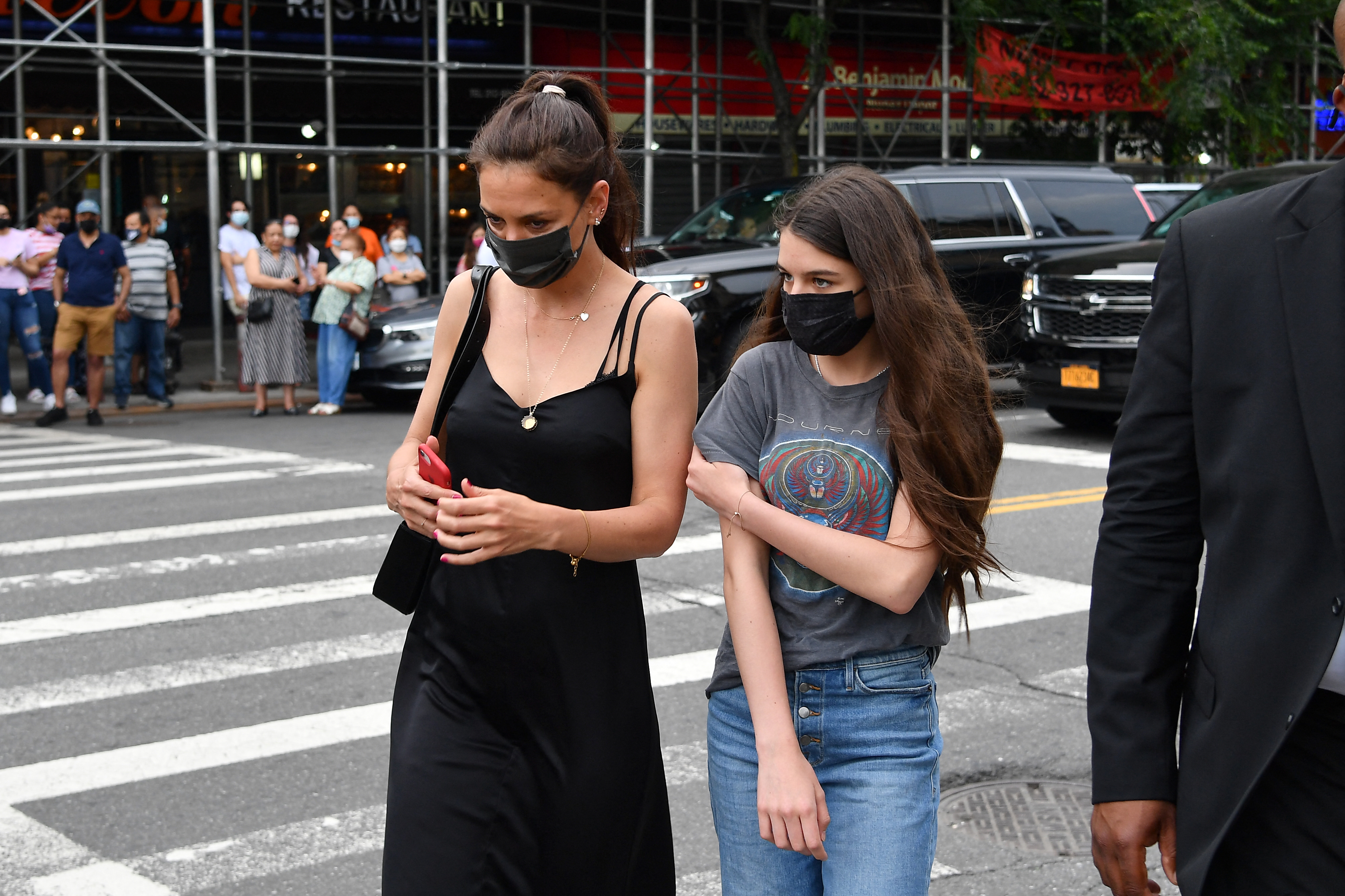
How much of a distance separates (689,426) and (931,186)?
11.3 m

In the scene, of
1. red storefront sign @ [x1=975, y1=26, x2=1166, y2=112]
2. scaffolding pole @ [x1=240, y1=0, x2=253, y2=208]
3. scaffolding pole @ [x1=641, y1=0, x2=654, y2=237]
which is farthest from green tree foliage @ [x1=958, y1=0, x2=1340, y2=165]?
scaffolding pole @ [x1=240, y1=0, x2=253, y2=208]

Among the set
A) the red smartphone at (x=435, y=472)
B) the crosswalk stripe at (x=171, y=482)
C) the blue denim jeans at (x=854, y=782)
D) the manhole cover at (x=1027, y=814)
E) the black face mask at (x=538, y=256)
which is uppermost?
the black face mask at (x=538, y=256)

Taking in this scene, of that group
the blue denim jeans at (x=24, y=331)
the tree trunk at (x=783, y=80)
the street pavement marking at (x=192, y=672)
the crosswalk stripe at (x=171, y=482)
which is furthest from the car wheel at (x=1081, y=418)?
the blue denim jeans at (x=24, y=331)

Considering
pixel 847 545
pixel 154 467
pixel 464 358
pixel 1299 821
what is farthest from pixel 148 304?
pixel 1299 821

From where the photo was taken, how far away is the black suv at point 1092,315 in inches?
452

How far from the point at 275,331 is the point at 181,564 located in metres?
6.93

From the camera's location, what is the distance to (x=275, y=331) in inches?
567

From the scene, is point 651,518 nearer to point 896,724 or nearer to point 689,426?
point 689,426

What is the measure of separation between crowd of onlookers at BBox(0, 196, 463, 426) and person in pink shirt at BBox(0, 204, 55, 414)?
11 mm

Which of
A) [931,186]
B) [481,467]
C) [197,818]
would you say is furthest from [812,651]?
[931,186]

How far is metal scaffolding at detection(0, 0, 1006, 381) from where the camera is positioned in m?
16.0

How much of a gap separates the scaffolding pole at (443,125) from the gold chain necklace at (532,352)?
1441 cm

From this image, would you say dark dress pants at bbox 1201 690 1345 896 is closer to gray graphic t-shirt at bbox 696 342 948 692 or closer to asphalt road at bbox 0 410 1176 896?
gray graphic t-shirt at bbox 696 342 948 692

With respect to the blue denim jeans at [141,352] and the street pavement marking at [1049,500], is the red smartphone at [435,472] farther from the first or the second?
the blue denim jeans at [141,352]
